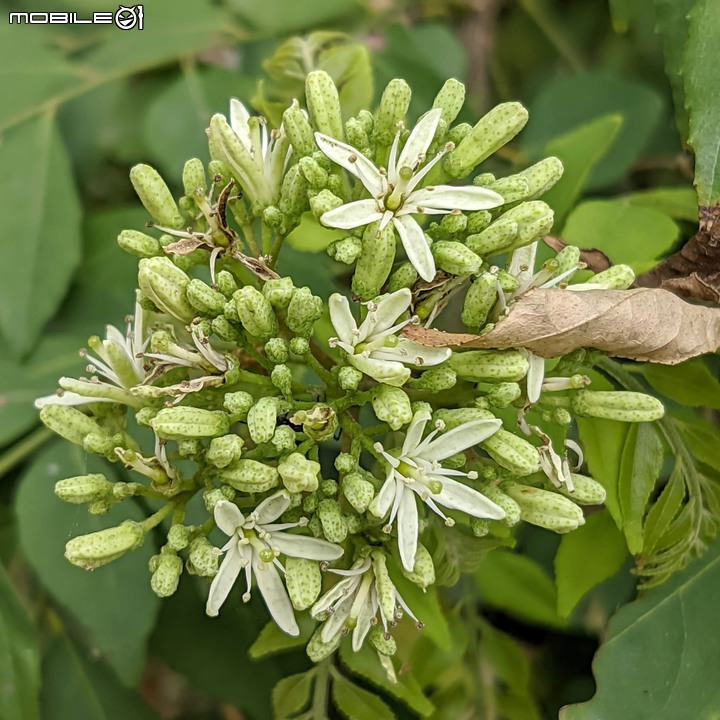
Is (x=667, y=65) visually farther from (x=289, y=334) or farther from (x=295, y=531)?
(x=295, y=531)

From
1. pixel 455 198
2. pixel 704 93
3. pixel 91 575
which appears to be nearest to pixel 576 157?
pixel 704 93

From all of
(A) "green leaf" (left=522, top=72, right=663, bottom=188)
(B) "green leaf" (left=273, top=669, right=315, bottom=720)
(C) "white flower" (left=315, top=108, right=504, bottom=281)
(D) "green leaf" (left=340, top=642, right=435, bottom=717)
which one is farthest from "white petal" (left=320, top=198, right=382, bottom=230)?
(A) "green leaf" (left=522, top=72, right=663, bottom=188)

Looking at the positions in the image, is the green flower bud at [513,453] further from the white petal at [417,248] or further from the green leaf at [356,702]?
the green leaf at [356,702]

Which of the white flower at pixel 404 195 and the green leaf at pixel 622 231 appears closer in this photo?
the white flower at pixel 404 195

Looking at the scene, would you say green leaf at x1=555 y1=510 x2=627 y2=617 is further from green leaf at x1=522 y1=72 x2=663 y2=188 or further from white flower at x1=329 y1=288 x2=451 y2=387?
green leaf at x1=522 y1=72 x2=663 y2=188

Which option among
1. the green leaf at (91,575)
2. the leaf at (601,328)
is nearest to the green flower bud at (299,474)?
the leaf at (601,328)

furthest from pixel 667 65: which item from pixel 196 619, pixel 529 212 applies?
pixel 196 619
